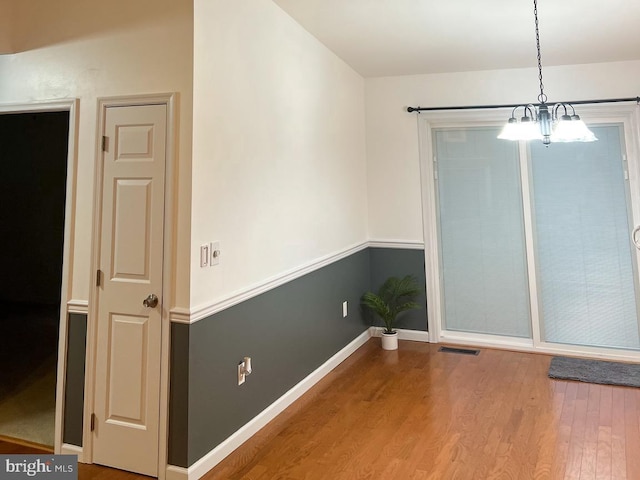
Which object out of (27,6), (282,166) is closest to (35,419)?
(282,166)

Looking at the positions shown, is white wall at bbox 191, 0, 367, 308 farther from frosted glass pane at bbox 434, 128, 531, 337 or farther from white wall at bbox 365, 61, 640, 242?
frosted glass pane at bbox 434, 128, 531, 337

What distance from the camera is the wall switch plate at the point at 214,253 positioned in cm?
233

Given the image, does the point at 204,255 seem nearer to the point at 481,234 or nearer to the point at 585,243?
the point at 481,234

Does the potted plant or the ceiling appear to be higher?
the ceiling

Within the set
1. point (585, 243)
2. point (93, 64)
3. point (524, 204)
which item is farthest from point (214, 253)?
point (585, 243)

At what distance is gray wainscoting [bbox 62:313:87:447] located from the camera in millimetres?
2402

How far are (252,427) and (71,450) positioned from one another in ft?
3.20

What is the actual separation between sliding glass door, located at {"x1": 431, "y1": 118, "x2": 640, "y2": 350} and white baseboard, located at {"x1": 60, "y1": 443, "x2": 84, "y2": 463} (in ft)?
10.9

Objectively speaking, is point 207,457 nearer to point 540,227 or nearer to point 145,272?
point 145,272

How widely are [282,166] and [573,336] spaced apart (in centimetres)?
312

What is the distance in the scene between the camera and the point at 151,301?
→ 2256 millimetres

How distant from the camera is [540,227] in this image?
13.7ft

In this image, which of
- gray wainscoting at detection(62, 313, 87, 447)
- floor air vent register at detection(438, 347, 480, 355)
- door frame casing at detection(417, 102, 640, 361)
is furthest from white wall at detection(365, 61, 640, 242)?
gray wainscoting at detection(62, 313, 87, 447)

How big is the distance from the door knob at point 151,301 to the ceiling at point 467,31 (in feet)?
6.60
